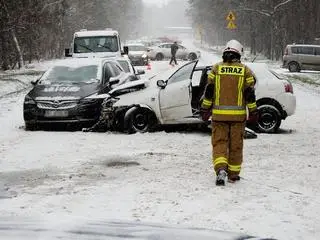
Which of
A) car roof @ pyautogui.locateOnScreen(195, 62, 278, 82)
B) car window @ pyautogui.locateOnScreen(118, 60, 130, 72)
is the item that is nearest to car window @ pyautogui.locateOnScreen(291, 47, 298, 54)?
car window @ pyautogui.locateOnScreen(118, 60, 130, 72)

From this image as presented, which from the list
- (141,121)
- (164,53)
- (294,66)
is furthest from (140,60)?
(141,121)

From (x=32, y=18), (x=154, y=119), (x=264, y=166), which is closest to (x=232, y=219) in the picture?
(x=264, y=166)

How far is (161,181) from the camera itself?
775cm

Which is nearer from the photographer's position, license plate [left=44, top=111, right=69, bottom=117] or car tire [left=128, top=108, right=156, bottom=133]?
car tire [left=128, top=108, right=156, bottom=133]

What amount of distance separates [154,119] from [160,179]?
4.47 metres

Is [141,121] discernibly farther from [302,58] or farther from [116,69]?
[302,58]

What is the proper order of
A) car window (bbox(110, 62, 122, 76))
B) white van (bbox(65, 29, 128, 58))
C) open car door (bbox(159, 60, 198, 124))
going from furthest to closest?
white van (bbox(65, 29, 128, 58))
car window (bbox(110, 62, 122, 76))
open car door (bbox(159, 60, 198, 124))

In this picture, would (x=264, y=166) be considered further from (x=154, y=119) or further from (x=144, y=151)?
(x=154, y=119)

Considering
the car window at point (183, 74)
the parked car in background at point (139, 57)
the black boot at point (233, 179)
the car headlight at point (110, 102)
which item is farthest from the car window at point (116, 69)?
the parked car in background at point (139, 57)

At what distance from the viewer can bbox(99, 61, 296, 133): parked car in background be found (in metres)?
12.0

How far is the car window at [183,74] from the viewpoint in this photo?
1207cm

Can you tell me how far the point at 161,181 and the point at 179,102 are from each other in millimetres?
4355

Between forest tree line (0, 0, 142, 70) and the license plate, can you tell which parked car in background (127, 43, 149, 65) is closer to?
forest tree line (0, 0, 142, 70)

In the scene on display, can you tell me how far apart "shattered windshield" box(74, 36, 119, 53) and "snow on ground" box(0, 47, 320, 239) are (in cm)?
1106
